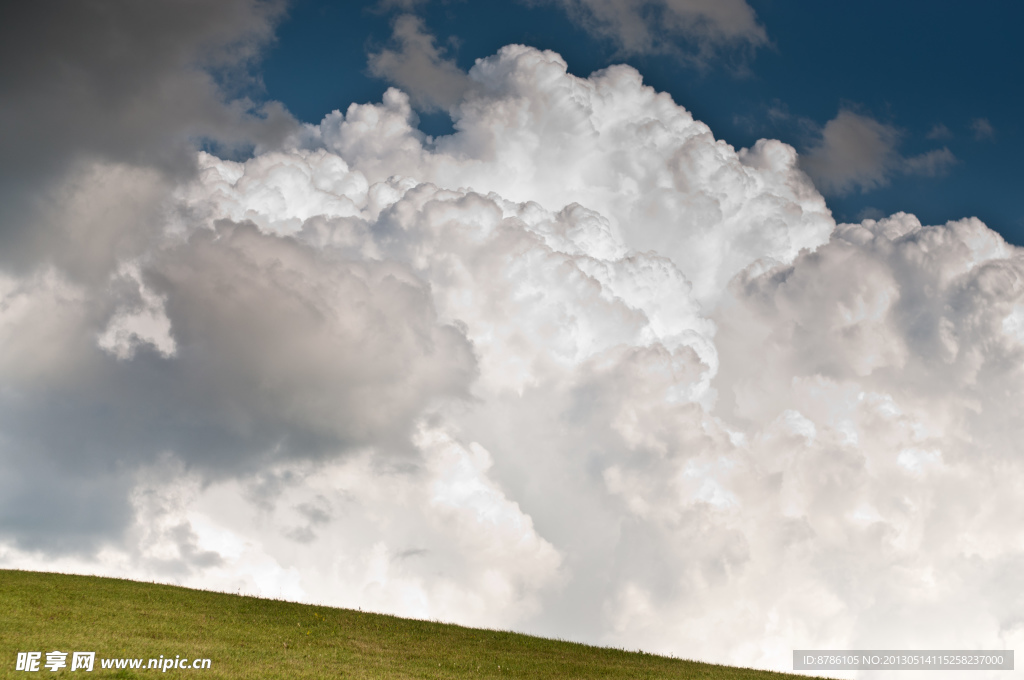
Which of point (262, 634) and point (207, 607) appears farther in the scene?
point (207, 607)

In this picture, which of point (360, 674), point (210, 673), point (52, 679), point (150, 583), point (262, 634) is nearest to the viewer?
point (52, 679)

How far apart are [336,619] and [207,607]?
7.40 meters

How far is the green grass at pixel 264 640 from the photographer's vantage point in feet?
117

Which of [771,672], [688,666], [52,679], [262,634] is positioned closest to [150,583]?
[262,634]

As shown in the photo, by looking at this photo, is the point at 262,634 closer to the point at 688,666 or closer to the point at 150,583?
the point at 150,583

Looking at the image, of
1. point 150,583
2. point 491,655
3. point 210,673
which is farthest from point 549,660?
point 150,583

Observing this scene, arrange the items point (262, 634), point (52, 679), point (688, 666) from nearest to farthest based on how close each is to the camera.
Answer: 1. point (52, 679)
2. point (262, 634)
3. point (688, 666)

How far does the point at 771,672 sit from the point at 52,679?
37.0 meters

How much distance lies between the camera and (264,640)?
135 feet

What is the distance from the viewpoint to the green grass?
35656 millimetres

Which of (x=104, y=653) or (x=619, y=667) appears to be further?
(x=619, y=667)

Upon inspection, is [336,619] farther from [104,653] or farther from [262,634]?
[104,653]

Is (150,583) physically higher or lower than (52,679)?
higher

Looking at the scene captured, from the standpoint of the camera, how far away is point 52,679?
99.9 feet
